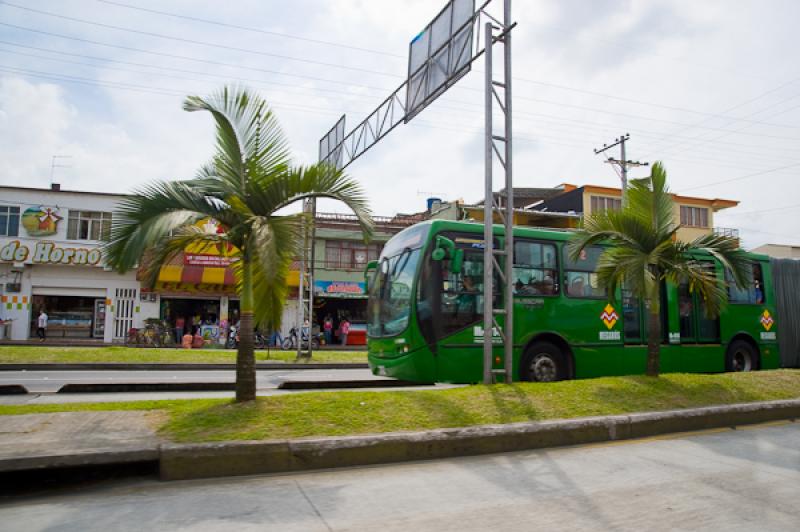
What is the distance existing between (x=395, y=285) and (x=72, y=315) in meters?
24.4

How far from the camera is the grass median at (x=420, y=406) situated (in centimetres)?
600

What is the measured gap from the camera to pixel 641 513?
14.6ft

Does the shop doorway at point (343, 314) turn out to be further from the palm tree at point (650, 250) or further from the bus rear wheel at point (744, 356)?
the palm tree at point (650, 250)

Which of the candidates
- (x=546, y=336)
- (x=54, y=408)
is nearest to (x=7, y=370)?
(x=54, y=408)

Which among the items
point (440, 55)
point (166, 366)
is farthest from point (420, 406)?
point (166, 366)

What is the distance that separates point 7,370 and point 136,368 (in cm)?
315

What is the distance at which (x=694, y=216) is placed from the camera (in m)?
43.2

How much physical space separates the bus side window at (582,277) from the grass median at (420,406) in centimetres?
256

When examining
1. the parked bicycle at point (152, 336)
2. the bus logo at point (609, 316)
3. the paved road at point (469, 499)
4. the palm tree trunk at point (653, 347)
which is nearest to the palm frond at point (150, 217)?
the paved road at point (469, 499)

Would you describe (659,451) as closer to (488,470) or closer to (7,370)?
(488,470)

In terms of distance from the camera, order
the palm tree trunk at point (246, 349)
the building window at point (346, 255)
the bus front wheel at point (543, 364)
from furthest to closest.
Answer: the building window at point (346, 255) < the bus front wheel at point (543, 364) < the palm tree trunk at point (246, 349)

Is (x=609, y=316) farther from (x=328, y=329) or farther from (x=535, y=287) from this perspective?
(x=328, y=329)

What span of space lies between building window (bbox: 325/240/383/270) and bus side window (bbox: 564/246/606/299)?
940 inches

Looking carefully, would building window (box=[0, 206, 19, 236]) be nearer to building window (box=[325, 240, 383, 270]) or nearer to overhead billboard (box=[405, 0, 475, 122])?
building window (box=[325, 240, 383, 270])
